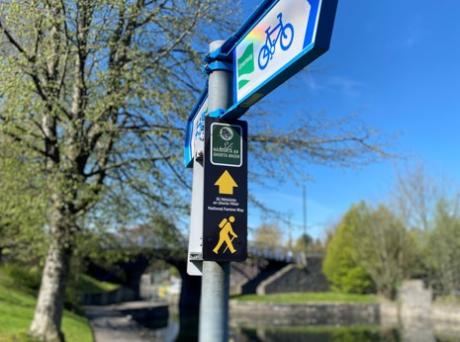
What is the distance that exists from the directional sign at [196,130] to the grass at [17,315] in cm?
552

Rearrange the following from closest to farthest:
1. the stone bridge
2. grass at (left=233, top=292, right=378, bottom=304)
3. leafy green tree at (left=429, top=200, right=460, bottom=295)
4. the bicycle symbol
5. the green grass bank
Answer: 1. the bicycle symbol
2. the green grass bank
3. leafy green tree at (left=429, top=200, right=460, bottom=295)
4. grass at (left=233, top=292, right=378, bottom=304)
5. the stone bridge

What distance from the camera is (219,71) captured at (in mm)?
2811

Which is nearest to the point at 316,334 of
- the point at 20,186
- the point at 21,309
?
the point at 21,309

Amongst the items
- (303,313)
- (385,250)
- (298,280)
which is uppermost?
(385,250)

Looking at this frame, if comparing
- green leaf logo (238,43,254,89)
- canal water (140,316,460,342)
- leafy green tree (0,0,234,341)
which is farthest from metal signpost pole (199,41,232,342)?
canal water (140,316,460,342)

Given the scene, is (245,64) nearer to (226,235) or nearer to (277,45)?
(277,45)

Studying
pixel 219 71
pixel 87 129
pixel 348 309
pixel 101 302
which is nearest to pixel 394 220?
pixel 348 309

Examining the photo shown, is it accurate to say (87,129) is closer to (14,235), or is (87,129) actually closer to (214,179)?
(214,179)

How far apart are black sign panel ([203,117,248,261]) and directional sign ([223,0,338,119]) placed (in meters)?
0.16

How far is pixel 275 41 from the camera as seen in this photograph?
2.38 meters

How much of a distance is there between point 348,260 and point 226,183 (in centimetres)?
3966

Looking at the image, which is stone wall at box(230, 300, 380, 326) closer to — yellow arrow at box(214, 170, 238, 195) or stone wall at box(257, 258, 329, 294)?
stone wall at box(257, 258, 329, 294)

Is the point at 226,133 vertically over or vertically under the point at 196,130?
under

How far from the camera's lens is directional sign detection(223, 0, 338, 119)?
2.00 meters
